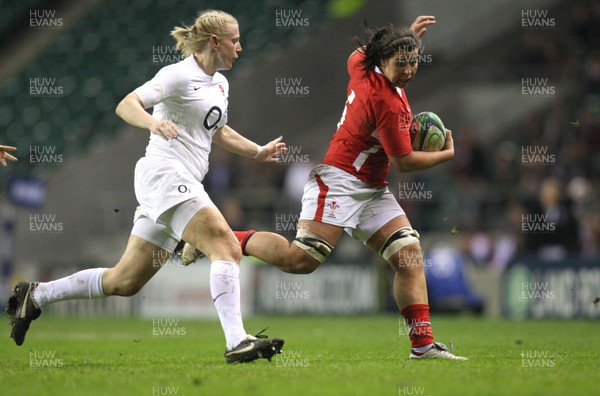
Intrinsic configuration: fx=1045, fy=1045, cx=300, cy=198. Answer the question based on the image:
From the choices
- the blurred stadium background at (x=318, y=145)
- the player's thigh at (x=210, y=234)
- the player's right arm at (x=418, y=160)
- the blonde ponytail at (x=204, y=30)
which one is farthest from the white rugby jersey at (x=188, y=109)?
the blurred stadium background at (x=318, y=145)

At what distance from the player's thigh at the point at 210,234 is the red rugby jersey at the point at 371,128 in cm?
114

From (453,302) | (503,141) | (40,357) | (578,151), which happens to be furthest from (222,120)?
(503,141)

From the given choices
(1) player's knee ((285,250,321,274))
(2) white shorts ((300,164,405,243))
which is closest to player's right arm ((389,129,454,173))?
(2) white shorts ((300,164,405,243))

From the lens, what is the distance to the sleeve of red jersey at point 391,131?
730cm

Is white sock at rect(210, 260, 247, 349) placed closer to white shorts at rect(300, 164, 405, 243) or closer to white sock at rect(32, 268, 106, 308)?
white shorts at rect(300, 164, 405, 243)

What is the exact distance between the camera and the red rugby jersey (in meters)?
7.33

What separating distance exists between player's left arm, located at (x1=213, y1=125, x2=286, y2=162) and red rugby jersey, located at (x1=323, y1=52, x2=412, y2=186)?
45 cm

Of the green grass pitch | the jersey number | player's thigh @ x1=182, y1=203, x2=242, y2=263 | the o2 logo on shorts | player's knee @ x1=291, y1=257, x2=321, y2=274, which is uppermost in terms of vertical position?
the jersey number

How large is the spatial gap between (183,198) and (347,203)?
49.7 inches

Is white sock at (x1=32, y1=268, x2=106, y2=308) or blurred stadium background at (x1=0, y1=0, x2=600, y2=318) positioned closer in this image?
white sock at (x1=32, y1=268, x2=106, y2=308)

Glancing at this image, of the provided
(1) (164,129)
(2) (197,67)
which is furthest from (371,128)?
(1) (164,129)

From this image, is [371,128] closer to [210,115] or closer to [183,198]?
[210,115]

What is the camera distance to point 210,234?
707 centimetres

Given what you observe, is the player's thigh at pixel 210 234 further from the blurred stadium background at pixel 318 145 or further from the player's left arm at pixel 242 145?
the blurred stadium background at pixel 318 145
